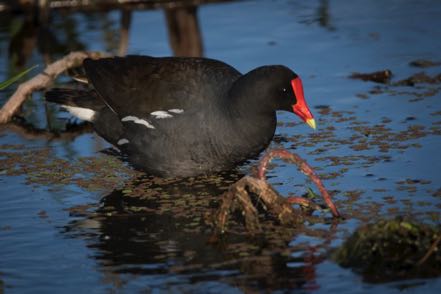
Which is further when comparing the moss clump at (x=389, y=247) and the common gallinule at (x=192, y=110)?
the common gallinule at (x=192, y=110)

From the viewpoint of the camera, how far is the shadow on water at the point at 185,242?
14.0 ft

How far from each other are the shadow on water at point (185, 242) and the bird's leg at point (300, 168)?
163 mm

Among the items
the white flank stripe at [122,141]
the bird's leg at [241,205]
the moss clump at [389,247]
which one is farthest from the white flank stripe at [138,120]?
the moss clump at [389,247]

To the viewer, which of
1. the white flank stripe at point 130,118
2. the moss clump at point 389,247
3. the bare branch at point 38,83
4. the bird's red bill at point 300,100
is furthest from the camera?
the bare branch at point 38,83

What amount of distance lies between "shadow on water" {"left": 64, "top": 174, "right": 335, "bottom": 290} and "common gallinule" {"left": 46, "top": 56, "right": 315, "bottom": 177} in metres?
0.25

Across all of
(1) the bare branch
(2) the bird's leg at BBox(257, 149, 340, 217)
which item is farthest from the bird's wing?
(1) the bare branch

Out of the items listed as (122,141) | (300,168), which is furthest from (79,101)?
(300,168)

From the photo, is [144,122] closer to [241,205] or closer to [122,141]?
[122,141]

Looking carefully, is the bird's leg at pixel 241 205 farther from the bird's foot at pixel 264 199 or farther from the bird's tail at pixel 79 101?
the bird's tail at pixel 79 101

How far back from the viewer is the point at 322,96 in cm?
735

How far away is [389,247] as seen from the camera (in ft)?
13.9

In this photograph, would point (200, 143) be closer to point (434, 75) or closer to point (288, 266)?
point (288, 266)

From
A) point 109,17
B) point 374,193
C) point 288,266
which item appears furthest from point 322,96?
point 109,17

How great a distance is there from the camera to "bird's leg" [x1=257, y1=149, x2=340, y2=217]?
15.1ft
